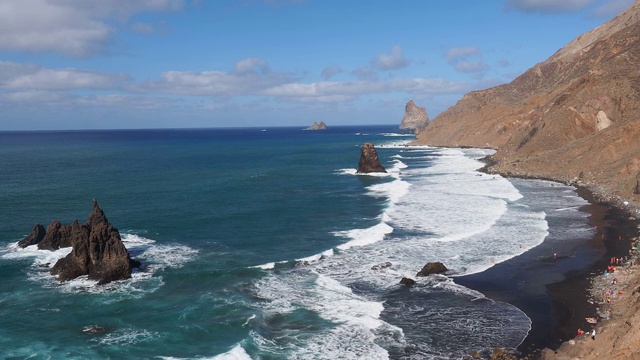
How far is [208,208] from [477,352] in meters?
→ 43.1

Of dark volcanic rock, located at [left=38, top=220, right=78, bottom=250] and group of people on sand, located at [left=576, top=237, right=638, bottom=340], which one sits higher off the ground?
dark volcanic rock, located at [left=38, top=220, right=78, bottom=250]

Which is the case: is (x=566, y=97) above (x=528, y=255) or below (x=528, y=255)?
above

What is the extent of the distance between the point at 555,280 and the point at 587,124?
6384 cm

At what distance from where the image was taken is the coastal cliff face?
7062cm

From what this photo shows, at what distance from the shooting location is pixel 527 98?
144 meters

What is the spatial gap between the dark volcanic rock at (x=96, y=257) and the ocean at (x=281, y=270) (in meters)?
0.89

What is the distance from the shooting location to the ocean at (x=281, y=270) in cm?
2656

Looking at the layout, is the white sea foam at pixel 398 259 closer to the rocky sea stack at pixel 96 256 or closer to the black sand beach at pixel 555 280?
the black sand beach at pixel 555 280

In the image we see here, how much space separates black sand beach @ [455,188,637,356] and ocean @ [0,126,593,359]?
1.08 m

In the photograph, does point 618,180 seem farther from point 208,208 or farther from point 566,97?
point 208,208

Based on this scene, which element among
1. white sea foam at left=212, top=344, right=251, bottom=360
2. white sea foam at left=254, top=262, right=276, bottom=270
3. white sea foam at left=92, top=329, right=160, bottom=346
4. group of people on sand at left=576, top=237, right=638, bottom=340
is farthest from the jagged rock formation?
white sea foam at left=212, top=344, right=251, bottom=360

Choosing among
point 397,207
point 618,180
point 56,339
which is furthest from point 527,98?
point 56,339

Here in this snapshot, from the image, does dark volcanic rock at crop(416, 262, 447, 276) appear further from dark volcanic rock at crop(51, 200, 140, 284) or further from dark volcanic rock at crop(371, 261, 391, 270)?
dark volcanic rock at crop(51, 200, 140, 284)

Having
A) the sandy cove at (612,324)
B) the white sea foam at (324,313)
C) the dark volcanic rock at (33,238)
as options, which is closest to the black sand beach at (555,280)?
the sandy cove at (612,324)
